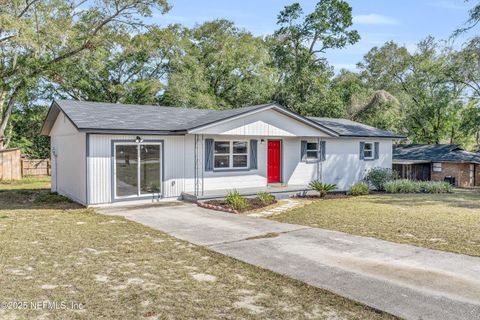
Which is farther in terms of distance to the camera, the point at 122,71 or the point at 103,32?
the point at 122,71

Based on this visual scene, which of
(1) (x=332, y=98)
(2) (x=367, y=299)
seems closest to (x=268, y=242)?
(2) (x=367, y=299)

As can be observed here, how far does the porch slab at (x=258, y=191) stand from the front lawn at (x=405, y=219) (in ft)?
5.36

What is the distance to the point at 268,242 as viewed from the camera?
26.5 feet

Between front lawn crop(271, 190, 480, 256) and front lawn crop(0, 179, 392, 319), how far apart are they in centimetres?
408

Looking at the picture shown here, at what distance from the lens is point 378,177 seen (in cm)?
1988

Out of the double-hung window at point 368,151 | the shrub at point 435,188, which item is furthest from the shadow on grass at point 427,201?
the double-hung window at point 368,151

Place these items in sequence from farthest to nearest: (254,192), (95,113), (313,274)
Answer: (254,192), (95,113), (313,274)

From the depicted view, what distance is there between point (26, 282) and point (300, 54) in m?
29.2

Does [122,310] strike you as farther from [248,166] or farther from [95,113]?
[248,166]

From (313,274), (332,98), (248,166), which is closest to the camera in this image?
(313,274)

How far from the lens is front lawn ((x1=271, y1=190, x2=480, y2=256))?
8.41m

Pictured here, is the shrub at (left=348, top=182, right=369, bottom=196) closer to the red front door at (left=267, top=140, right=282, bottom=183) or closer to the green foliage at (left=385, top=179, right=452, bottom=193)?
the green foliage at (left=385, top=179, right=452, bottom=193)

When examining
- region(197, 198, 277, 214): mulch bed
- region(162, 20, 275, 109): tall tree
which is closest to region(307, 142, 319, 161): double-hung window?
region(197, 198, 277, 214): mulch bed

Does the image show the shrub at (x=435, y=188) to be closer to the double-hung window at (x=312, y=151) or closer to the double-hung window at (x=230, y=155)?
the double-hung window at (x=312, y=151)
